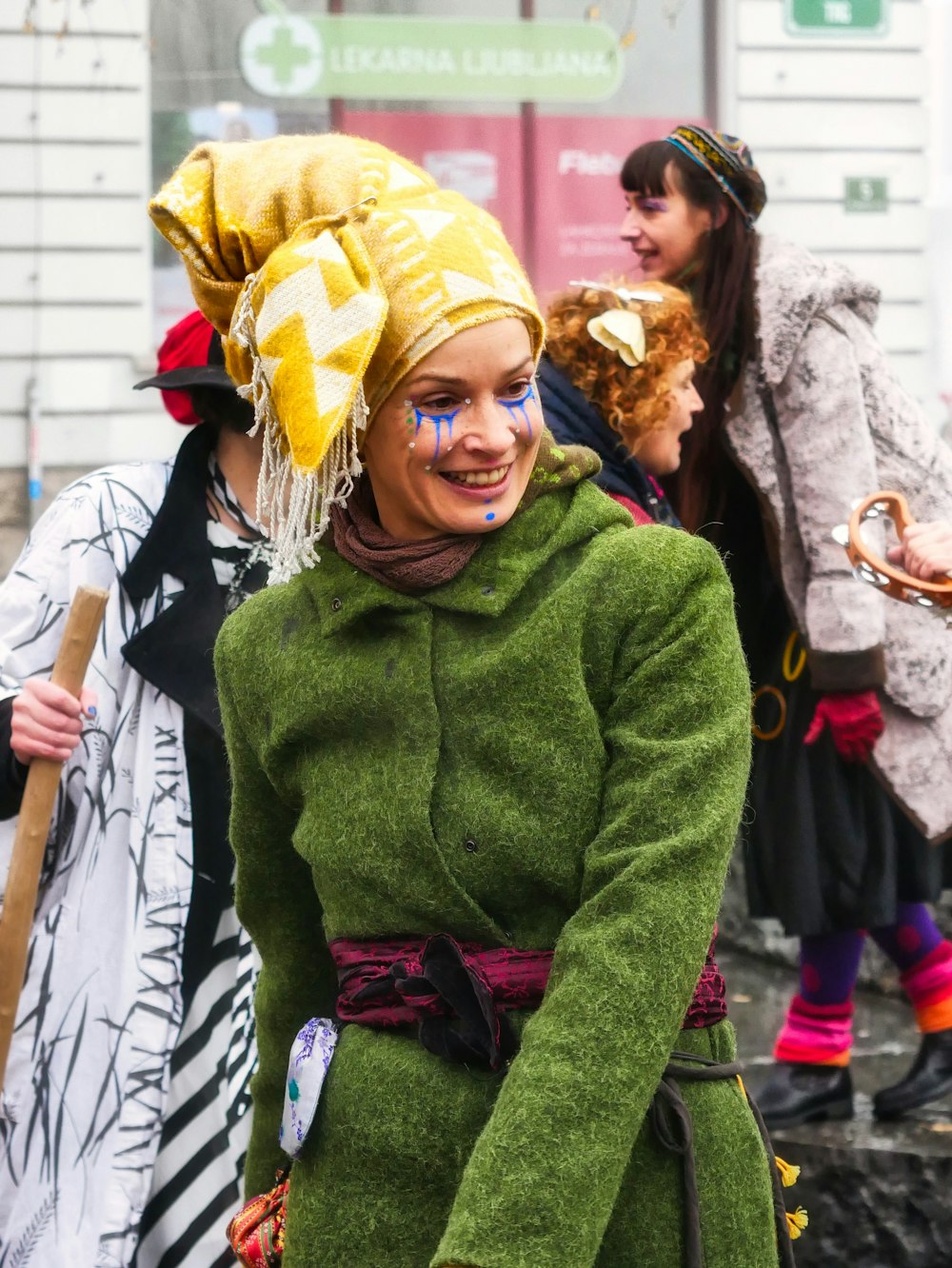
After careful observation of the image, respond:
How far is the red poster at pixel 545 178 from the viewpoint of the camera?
26.7ft

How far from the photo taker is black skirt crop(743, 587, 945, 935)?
13.6 feet

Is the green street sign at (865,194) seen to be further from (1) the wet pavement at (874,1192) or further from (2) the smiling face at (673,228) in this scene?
(1) the wet pavement at (874,1192)

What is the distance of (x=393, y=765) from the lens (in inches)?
71.1

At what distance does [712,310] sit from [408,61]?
14.7 ft

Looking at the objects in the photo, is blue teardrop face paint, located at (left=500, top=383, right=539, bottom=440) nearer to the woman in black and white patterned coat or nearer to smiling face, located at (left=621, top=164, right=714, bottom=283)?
the woman in black and white patterned coat

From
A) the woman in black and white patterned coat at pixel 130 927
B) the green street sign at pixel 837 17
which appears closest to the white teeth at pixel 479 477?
the woman in black and white patterned coat at pixel 130 927

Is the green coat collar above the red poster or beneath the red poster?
beneath

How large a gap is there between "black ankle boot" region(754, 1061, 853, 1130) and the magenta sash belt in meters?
2.50

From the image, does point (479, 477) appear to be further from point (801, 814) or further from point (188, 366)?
point (801, 814)

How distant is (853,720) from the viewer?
4004 millimetres

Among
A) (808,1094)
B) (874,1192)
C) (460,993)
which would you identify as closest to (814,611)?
(808,1094)

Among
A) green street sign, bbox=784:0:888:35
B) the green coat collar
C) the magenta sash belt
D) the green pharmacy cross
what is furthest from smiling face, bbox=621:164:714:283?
green street sign, bbox=784:0:888:35

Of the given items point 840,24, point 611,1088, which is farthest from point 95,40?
point 611,1088

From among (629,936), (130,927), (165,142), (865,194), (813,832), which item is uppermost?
(165,142)
